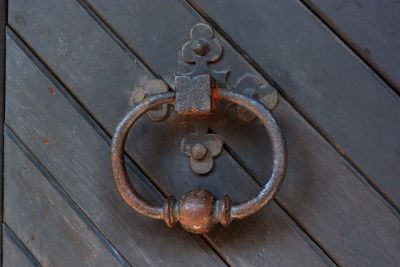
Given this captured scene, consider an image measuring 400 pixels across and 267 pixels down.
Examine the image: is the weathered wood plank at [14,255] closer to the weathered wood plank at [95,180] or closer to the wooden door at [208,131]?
the wooden door at [208,131]

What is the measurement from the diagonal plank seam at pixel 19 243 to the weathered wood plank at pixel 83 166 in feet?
0.07

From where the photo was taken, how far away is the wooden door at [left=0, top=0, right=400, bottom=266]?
0.85 m

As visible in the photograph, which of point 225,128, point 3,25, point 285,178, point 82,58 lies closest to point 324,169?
point 285,178

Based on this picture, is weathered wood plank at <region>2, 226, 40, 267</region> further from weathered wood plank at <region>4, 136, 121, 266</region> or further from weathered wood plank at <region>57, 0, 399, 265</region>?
weathered wood plank at <region>57, 0, 399, 265</region>

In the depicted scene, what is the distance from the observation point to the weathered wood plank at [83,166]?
88 cm

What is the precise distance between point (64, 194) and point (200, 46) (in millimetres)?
327

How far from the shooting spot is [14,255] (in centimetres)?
93

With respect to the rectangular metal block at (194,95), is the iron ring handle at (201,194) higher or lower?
lower

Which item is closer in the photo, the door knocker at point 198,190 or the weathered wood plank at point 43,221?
the door knocker at point 198,190

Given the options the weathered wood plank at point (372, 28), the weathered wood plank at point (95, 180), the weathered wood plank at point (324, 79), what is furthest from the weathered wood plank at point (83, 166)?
the weathered wood plank at point (372, 28)

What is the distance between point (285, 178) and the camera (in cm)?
86

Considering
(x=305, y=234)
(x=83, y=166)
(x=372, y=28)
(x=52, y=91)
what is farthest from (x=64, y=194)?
(x=372, y=28)

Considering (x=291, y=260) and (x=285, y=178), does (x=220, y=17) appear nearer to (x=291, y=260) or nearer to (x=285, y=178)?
(x=285, y=178)

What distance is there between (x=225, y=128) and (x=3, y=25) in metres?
0.43
